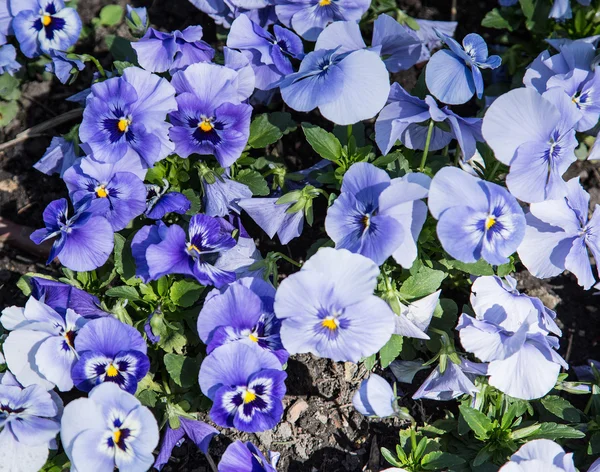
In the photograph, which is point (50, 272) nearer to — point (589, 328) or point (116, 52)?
point (116, 52)

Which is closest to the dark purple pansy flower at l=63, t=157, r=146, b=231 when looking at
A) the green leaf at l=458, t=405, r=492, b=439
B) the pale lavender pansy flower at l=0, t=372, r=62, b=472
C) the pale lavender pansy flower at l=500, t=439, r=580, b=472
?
the pale lavender pansy flower at l=0, t=372, r=62, b=472

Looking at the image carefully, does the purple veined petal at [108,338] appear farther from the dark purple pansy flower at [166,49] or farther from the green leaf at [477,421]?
the green leaf at [477,421]

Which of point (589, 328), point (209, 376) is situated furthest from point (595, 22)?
point (209, 376)

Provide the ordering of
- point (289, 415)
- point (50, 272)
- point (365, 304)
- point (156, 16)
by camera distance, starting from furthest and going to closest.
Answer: point (156, 16), point (50, 272), point (289, 415), point (365, 304)

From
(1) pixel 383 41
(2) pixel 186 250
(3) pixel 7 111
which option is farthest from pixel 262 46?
(3) pixel 7 111

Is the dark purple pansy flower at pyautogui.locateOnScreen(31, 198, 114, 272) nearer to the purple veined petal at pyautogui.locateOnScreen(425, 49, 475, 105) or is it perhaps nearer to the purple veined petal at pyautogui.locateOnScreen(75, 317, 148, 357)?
the purple veined petal at pyautogui.locateOnScreen(75, 317, 148, 357)
